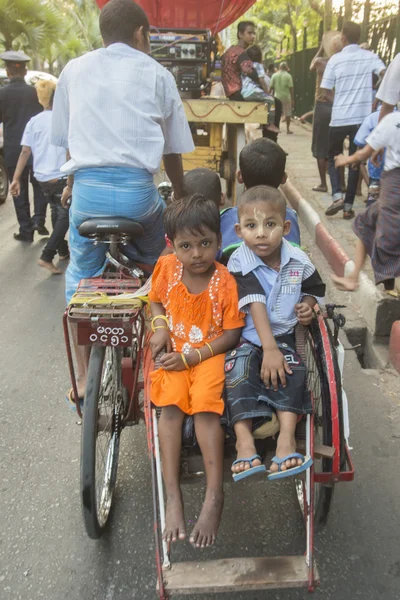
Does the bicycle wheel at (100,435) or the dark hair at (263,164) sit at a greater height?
the dark hair at (263,164)

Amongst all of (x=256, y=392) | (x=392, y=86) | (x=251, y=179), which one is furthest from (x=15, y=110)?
(x=256, y=392)

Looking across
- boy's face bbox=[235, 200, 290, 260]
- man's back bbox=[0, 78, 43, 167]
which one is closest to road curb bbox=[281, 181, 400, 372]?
boy's face bbox=[235, 200, 290, 260]

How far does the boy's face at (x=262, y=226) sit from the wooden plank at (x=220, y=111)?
4073 millimetres

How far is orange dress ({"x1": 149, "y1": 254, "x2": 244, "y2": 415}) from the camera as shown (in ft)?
6.31

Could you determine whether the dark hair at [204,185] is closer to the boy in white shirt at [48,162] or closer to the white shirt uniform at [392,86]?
the white shirt uniform at [392,86]

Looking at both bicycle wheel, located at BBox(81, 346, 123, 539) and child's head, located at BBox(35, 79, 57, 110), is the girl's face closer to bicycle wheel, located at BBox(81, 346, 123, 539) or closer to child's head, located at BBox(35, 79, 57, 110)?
bicycle wheel, located at BBox(81, 346, 123, 539)

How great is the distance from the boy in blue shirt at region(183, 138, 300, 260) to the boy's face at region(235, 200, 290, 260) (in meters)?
0.25

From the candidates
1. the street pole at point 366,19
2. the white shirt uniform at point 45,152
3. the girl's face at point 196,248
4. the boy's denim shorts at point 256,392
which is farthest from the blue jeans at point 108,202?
the street pole at point 366,19

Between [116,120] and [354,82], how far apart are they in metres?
4.41

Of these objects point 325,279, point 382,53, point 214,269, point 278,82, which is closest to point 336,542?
point 214,269

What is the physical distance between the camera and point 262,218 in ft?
6.81

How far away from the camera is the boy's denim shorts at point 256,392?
1.85 meters

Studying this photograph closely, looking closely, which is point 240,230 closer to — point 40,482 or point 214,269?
point 214,269

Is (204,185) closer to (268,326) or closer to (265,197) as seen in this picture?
(265,197)
